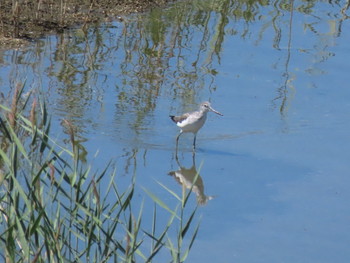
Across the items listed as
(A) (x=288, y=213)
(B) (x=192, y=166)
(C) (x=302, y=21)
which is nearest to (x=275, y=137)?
(B) (x=192, y=166)

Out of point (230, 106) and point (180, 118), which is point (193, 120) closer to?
point (180, 118)

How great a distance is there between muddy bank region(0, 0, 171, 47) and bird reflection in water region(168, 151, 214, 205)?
3.38 metres

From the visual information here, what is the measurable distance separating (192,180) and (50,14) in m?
4.51

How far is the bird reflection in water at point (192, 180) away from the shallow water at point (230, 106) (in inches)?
1.8

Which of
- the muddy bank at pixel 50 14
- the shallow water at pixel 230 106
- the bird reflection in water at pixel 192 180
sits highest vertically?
the muddy bank at pixel 50 14

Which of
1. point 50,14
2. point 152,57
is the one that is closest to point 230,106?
point 152,57

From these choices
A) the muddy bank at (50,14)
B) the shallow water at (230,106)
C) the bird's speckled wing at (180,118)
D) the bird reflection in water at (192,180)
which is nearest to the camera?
the shallow water at (230,106)

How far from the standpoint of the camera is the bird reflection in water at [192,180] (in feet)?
24.5

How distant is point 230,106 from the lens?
31.5 feet

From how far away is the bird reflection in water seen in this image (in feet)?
24.5

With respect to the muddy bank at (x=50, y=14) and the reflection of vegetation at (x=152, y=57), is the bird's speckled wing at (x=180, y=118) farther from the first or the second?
the muddy bank at (x=50, y=14)

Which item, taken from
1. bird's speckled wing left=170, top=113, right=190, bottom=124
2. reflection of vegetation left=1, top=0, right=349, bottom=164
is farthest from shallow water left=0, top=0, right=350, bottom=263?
bird's speckled wing left=170, top=113, right=190, bottom=124

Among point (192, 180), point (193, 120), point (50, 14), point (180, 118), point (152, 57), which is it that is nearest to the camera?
point (192, 180)

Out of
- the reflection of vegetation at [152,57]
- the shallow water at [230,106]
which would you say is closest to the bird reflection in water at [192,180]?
the shallow water at [230,106]
